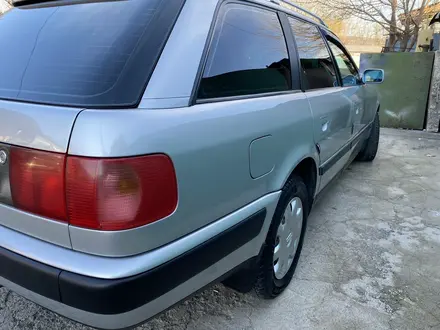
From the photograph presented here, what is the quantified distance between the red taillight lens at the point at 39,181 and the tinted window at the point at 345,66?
271cm

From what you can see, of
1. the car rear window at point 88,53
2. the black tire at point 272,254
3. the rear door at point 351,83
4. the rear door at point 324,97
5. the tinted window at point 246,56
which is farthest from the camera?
the rear door at point 351,83

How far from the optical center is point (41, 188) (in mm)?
1220

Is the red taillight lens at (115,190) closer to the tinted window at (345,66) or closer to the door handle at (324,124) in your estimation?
the door handle at (324,124)

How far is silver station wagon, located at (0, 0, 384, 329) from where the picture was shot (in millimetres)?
1168

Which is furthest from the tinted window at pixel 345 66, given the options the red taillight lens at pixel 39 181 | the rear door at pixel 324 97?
the red taillight lens at pixel 39 181

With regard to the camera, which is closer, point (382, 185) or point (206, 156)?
point (206, 156)

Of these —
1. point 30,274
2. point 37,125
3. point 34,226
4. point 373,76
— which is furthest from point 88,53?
point 373,76

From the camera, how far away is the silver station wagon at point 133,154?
1.17 meters

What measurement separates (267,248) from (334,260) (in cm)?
93

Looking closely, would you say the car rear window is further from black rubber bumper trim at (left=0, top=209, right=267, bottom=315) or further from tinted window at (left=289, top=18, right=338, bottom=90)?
tinted window at (left=289, top=18, right=338, bottom=90)

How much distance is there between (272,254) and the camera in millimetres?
1973

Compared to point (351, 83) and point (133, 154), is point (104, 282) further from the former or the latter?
point (351, 83)

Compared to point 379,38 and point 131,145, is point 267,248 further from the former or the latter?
point 379,38

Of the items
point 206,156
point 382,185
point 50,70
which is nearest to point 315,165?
point 206,156
